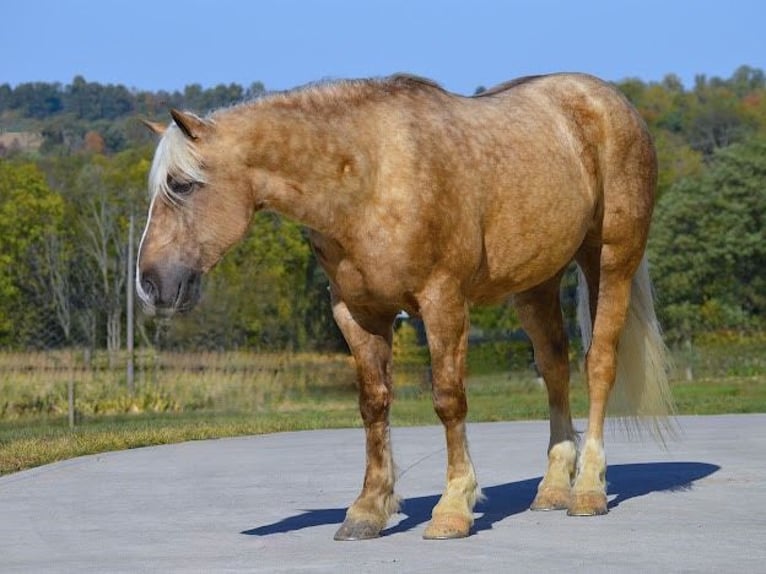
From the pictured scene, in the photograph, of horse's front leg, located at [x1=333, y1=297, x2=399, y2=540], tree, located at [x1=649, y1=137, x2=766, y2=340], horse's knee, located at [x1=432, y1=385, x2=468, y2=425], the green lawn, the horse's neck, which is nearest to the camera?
the horse's neck

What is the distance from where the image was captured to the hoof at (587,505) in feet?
25.3

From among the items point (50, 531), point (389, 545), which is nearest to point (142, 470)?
point (50, 531)

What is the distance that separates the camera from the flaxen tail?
8.86 meters

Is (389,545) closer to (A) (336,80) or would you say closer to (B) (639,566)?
(B) (639,566)

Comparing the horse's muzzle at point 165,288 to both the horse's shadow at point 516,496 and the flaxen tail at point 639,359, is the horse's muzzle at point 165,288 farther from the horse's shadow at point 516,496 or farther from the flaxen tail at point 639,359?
the flaxen tail at point 639,359

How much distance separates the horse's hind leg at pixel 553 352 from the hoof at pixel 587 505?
0.63 m

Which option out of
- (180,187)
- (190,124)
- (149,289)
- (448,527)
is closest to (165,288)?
(149,289)

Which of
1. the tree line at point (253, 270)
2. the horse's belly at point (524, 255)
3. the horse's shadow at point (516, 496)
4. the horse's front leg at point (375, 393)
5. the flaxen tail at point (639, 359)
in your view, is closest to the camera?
the horse's front leg at point (375, 393)

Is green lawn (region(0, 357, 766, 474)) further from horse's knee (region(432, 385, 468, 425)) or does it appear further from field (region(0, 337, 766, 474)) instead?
horse's knee (region(432, 385, 468, 425))

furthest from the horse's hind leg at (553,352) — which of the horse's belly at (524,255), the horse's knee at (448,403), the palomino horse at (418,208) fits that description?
the horse's knee at (448,403)

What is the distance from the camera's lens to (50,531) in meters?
7.62

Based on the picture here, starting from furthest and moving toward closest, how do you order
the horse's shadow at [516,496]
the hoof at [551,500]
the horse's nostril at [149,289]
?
the hoof at [551,500]
the horse's shadow at [516,496]
the horse's nostril at [149,289]

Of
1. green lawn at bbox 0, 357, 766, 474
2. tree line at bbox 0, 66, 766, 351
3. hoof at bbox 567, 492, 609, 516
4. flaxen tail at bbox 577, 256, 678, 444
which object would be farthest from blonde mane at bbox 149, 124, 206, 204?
tree line at bbox 0, 66, 766, 351

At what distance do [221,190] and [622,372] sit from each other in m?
3.27
